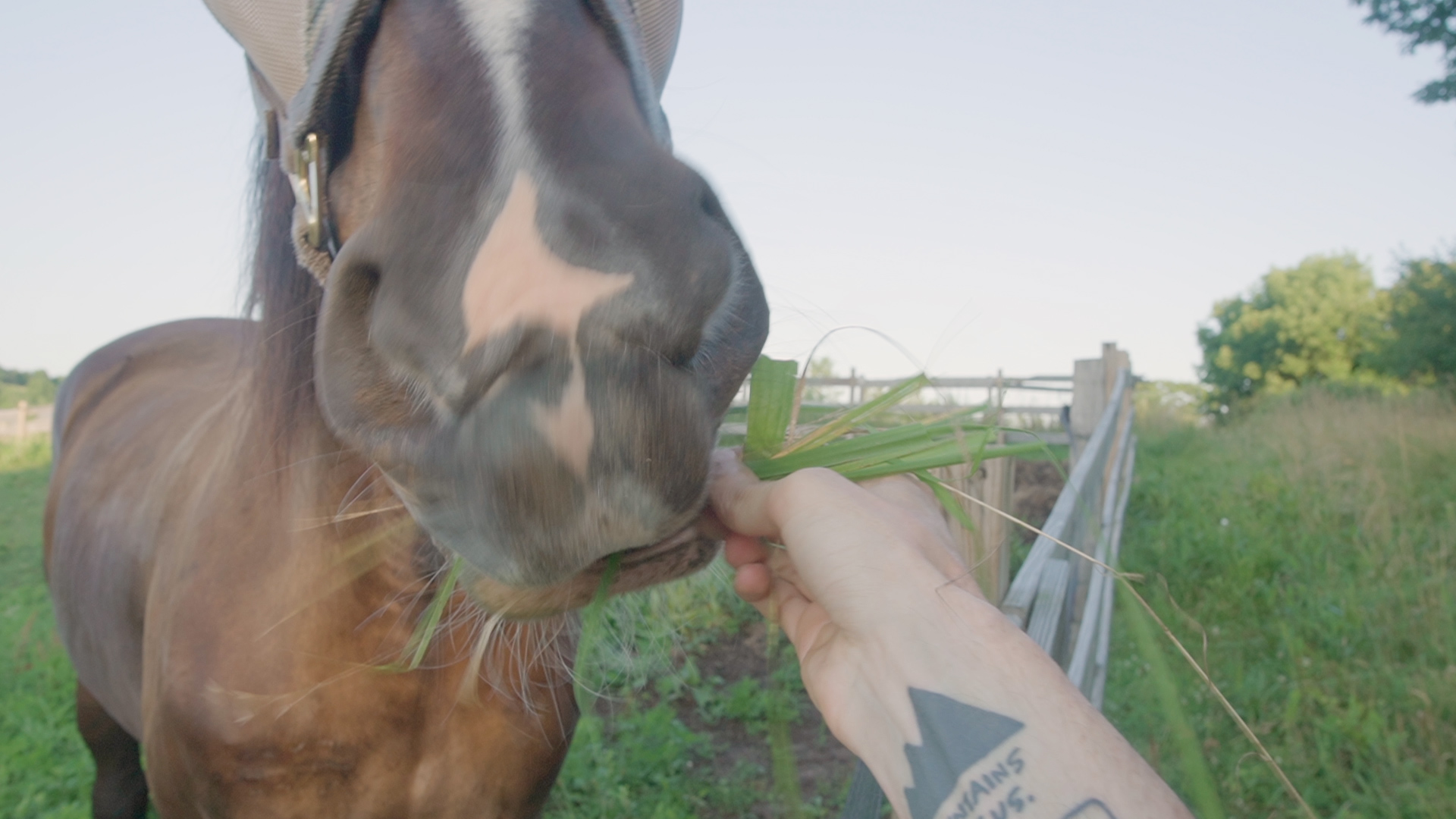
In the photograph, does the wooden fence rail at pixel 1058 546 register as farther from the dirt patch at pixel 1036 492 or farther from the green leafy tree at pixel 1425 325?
the green leafy tree at pixel 1425 325

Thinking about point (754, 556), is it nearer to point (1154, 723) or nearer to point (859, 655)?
point (859, 655)

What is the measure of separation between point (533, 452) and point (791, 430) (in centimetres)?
54

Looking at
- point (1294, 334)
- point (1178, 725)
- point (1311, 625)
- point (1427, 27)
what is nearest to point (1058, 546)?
point (1178, 725)

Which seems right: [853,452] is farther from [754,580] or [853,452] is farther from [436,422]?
[436,422]

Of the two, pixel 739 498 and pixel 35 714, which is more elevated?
pixel 739 498

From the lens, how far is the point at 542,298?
879mm

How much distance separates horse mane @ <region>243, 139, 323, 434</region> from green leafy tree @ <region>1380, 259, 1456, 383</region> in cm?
1578

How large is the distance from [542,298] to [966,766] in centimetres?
70

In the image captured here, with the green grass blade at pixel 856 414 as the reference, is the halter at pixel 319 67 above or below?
above

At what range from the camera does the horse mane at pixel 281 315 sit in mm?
1624

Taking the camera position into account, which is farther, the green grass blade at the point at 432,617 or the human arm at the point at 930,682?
the green grass blade at the point at 432,617

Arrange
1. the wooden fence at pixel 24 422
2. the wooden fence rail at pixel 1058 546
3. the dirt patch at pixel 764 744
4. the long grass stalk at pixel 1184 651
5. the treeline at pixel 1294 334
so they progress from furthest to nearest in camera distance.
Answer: the treeline at pixel 1294 334 < the wooden fence at pixel 24 422 < the dirt patch at pixel 764 744 < the wooden fence rail at pixel 1058 546 < the long grass stalk at pixel 1184 651

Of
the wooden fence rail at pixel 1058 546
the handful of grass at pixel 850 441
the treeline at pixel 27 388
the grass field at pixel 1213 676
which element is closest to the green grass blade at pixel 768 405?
the handful of grass at pixel 850 441

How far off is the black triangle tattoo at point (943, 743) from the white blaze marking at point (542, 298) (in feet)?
1.61
